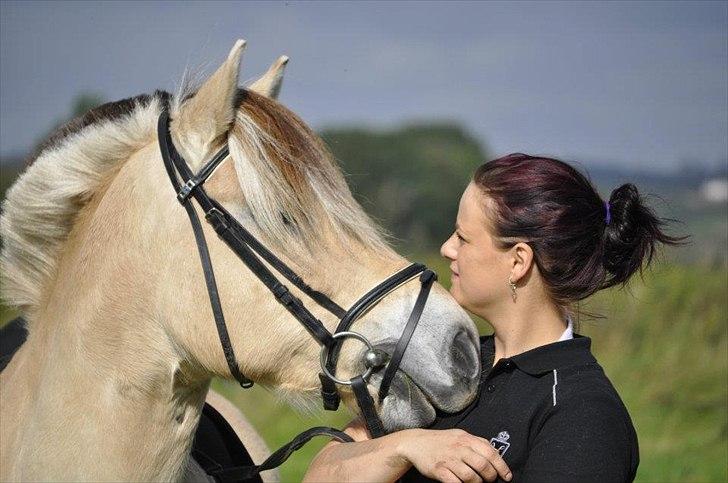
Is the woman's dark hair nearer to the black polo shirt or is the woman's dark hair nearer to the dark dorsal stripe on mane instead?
the black polo shirt

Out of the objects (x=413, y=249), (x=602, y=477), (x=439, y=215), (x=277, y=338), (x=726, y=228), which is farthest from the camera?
(x=439, y=215)

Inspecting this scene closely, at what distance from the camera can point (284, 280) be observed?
2137 millimetres

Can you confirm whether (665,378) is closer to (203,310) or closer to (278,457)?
(278,457)

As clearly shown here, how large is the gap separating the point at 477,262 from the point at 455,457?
22.0 inches

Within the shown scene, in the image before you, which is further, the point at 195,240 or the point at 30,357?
the point at 30,357

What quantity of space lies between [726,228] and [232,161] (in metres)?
7.49

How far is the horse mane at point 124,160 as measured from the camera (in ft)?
7.01

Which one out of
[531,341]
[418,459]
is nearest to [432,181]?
[531,341]

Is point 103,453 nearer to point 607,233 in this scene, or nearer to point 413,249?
point 607,233

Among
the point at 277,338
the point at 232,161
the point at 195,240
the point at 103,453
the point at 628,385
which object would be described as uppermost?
the point at 232,161

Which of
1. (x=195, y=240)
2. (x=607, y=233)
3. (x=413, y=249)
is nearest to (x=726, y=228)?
(x=413, y=249)

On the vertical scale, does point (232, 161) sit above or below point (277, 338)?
above

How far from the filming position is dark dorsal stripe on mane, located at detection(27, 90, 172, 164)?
2400 mm

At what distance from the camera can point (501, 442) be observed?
199cm
